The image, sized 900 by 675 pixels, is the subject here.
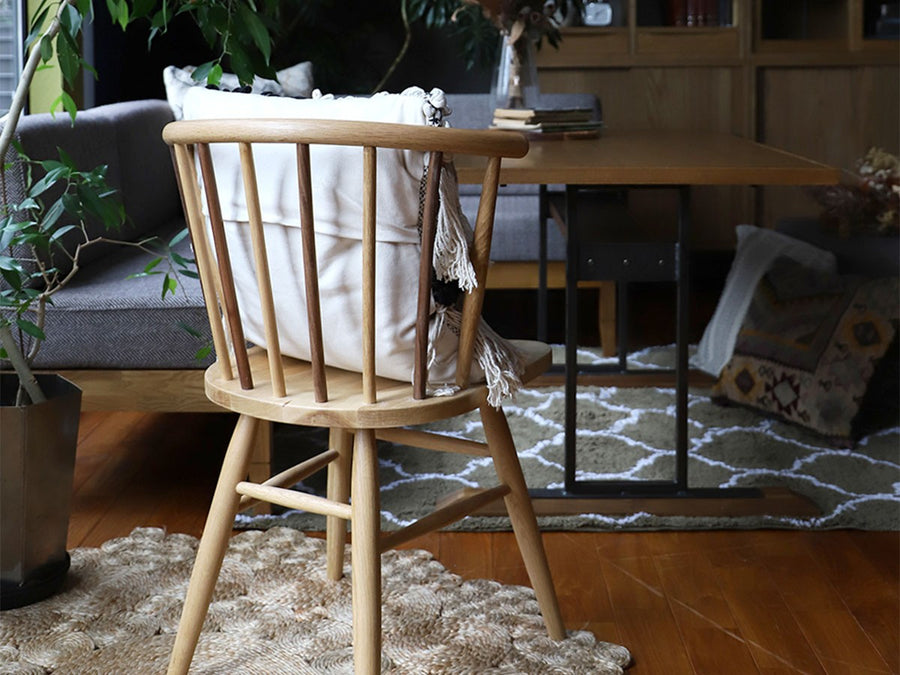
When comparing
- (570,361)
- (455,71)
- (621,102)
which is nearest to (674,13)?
(621,102)

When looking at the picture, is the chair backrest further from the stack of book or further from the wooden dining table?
the stack of book

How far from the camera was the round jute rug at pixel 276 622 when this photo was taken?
5.56ft

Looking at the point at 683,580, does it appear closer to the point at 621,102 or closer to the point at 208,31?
the point at 208,31

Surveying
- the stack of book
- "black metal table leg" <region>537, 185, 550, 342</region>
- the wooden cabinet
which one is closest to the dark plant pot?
the stack of book

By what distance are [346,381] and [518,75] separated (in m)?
1.81

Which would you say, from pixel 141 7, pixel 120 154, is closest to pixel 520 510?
pixel 141 7

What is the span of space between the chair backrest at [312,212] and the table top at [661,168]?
0.57 metres

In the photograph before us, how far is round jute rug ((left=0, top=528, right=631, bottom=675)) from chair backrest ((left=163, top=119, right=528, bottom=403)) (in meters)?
0.47

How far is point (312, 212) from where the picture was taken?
134cm

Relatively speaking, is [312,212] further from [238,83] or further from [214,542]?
[238,83]

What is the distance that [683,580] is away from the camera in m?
2.01

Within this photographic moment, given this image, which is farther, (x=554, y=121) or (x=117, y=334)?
(x=554, y=121)

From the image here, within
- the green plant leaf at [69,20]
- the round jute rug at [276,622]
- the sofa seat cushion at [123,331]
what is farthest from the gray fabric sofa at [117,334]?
the green plant leaf at [69,20]

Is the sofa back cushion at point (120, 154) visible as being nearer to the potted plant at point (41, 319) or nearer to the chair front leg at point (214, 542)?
the potted plant at point (41, 319)
